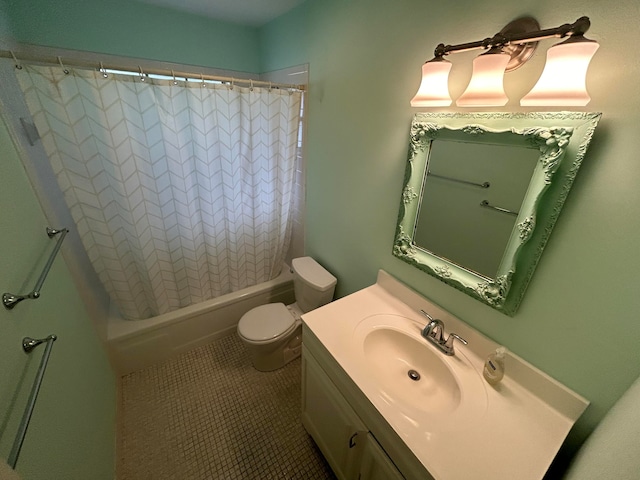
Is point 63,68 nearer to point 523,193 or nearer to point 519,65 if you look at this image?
point 519,65

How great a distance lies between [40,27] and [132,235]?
132cm

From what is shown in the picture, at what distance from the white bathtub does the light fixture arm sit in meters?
1.90

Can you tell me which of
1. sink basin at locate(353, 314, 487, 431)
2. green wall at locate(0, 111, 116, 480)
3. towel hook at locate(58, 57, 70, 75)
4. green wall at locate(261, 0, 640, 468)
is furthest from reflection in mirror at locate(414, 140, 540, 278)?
towel hook at locate(58, 57, 70, 75)

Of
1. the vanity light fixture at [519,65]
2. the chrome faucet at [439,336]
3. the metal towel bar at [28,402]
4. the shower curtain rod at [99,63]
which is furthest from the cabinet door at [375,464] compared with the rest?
the shower curtain rod at [99,63]

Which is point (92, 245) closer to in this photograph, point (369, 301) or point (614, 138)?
point (369, 301)

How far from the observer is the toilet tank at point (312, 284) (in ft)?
5.44

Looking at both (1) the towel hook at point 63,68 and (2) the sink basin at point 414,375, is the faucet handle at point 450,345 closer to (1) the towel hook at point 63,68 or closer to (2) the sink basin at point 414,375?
(2) the sink basin at point 414,375

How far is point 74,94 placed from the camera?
1129mm

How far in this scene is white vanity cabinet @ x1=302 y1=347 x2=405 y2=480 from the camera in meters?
0.87

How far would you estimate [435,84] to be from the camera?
0.87 meters

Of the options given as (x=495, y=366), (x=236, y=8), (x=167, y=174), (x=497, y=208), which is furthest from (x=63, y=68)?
(x=495, y=366)

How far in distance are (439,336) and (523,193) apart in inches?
25.1

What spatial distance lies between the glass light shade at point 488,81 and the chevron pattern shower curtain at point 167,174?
1.22 metres

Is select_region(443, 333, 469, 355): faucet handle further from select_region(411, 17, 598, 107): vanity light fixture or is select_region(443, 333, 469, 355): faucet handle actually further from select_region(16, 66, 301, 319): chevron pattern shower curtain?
select_region(16, 66, 301, 319): chevron pattern shower curtain
